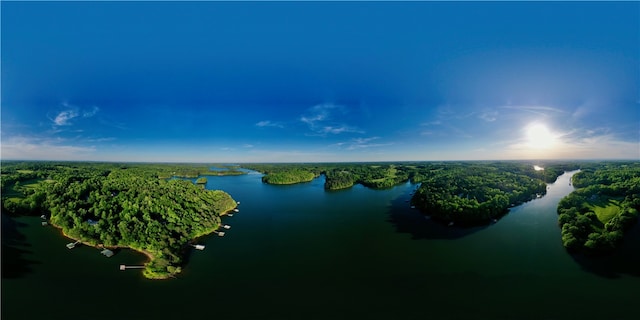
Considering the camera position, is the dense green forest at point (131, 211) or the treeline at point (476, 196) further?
the treeline at point (476, 196)

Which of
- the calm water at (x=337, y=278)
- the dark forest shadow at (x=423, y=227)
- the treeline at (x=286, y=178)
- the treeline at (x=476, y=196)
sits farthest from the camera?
the treeline at (x=286, y=178)

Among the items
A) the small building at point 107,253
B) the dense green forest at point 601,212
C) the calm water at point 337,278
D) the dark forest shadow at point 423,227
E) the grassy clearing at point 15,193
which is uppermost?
the grassy clearing at point 15,193

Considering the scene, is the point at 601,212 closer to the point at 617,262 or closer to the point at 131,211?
the point at 617,262

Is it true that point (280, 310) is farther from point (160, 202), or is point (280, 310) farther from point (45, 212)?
point (45, 212)

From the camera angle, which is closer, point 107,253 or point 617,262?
point 617,262

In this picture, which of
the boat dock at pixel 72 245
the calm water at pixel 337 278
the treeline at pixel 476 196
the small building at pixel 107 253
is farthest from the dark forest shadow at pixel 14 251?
the treeline at pixel 476 196

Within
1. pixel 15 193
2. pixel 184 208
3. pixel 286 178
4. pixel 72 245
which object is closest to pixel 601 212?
pixel 184 208

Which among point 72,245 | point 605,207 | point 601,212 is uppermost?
point 605,207

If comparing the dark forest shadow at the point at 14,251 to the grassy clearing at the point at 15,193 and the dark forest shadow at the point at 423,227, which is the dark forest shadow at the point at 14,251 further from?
the dark forest shadow at the point at 423,227
